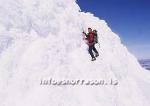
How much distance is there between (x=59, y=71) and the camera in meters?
17.0

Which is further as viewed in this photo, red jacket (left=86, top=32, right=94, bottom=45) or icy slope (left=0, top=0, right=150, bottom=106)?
red jacket (left=86, top=32, right=94, bottom=45)

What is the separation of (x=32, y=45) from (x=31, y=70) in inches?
65.8

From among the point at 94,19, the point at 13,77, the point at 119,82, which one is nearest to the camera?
the point at 13,77

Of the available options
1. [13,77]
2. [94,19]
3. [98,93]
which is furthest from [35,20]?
[94,19]

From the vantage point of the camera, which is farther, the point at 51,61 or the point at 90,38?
the point at 90,38

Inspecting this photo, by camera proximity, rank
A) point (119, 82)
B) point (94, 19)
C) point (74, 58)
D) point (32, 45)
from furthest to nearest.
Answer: point (94, 19)
point (119, 82)
point (74, 58)
point (32, 45)

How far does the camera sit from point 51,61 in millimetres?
17125

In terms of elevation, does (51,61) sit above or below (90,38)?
below

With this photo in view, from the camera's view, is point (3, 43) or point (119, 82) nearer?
point (3, 43)

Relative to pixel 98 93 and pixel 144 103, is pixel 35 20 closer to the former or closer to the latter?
pixel 98 93

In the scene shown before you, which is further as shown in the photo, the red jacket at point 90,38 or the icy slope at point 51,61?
the red jacket at point 90,38

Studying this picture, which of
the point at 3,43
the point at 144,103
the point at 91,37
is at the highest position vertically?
the point at 91,37

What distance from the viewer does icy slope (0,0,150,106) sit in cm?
1551

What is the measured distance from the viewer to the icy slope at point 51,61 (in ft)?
50.9
